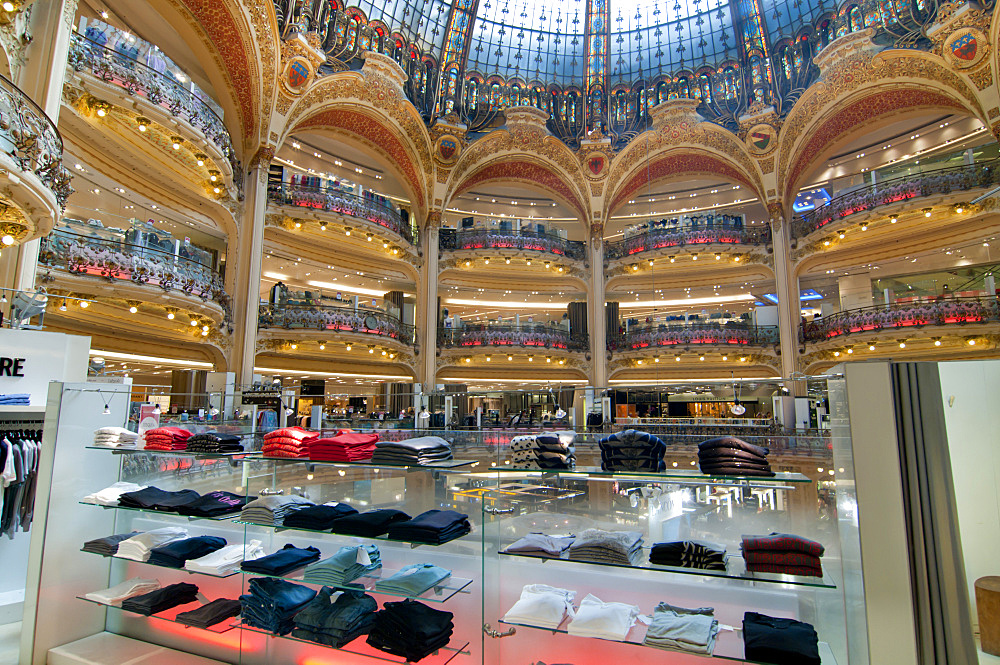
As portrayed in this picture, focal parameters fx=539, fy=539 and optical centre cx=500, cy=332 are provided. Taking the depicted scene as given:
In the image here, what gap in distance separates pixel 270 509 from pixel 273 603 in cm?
56

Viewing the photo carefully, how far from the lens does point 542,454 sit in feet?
10.4

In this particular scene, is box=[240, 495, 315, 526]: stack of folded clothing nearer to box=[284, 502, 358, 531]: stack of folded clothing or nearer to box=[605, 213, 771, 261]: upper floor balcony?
box=[284, 502, 358, 531]: stack of folded clothing

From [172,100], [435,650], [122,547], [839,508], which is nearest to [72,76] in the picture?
[172,100]

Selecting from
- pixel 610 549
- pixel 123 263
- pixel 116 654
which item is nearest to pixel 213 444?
pixel 116 654

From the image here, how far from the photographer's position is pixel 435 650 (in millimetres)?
2928

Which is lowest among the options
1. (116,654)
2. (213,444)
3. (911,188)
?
(116,654)

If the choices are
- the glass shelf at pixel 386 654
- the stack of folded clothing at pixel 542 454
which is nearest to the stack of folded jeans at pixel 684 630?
the stack of folded clothing at pixel 542 454

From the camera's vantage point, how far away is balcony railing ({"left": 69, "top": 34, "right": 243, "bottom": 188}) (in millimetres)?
10922

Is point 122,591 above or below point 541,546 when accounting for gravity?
below

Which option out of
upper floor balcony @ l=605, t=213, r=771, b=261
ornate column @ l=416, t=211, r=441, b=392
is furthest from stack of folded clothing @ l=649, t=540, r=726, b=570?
upper floor balcony @ l=605, t=213, r=771, b=261

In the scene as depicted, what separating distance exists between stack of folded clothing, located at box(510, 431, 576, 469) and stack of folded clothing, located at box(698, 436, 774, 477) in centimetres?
74

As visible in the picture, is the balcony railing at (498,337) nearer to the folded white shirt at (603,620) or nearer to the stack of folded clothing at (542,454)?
the stack of folded clothing at (542,454)

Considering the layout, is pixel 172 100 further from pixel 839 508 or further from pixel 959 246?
pixel 959 246

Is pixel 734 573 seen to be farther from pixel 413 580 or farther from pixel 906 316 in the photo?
pixel 906 316
